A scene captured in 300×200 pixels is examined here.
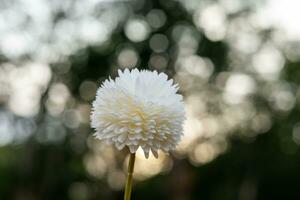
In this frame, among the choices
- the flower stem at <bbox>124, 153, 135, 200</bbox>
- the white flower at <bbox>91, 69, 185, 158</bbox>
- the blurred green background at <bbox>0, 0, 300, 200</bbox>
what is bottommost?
the flower stem at <bbox>124, 153, 135, 200</bbox>

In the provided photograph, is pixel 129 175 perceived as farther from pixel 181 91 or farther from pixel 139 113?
pixel 181 91

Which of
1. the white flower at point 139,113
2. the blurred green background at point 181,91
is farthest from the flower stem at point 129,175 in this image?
the blurred green background at point 181,91

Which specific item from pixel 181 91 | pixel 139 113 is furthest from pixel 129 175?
pixel 181 91

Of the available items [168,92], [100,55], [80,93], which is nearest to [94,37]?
[100,55]

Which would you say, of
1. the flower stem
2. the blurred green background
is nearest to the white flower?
the flower stem

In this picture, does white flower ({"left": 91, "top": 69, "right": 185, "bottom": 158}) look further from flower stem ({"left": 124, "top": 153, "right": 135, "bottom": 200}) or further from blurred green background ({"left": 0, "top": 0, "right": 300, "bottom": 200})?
blurred green background ({"left": 0, "top": 0, "right": 300, "bottom": 200})

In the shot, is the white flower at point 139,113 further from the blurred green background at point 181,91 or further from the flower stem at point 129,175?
the blurred green background at point 181,91
